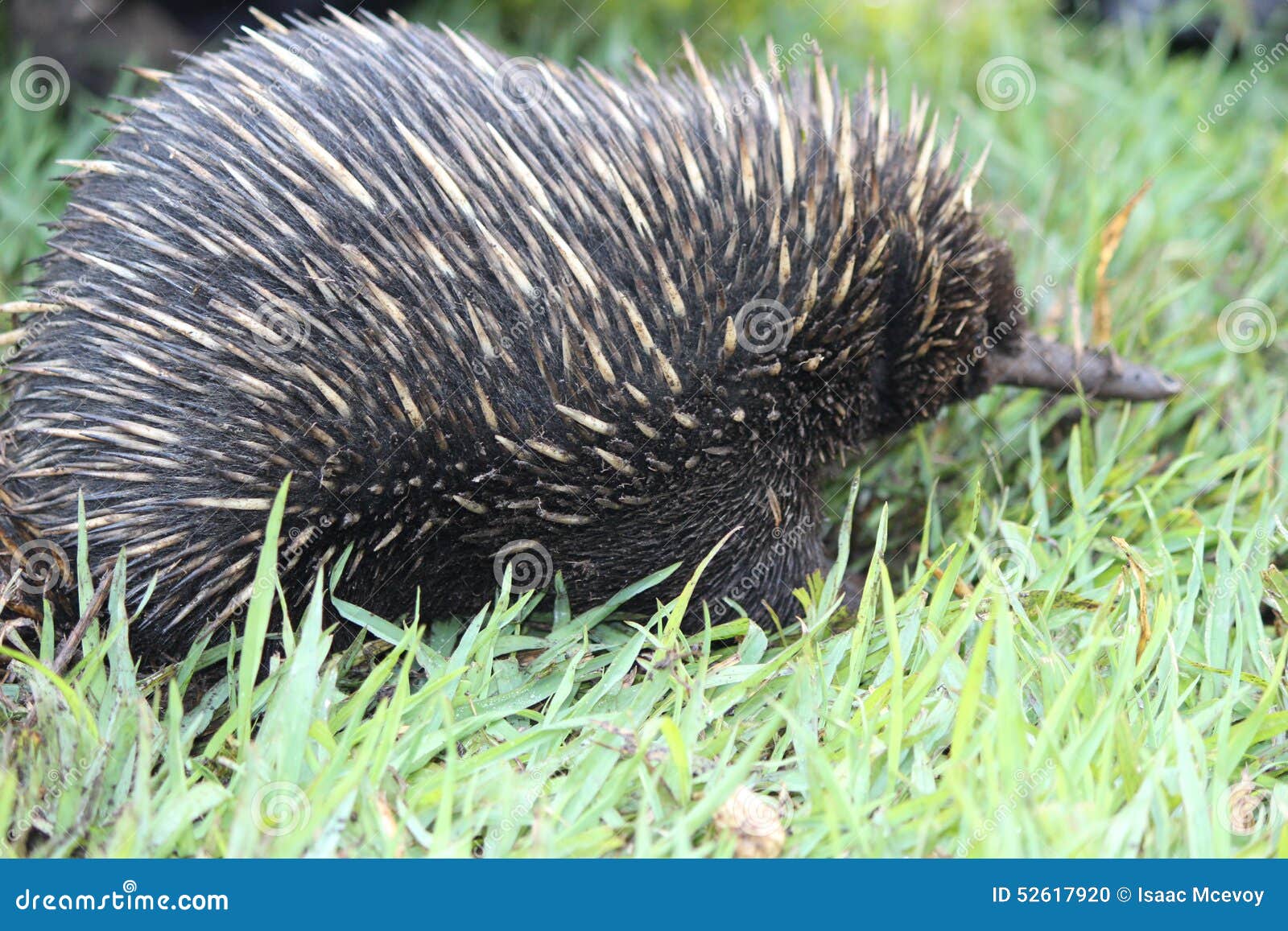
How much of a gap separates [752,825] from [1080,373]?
4.78 feet

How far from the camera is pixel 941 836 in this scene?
1.77 metres

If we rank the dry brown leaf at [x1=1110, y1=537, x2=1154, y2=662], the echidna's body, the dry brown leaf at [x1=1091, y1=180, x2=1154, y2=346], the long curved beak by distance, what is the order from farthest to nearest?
the dry brown leaf at [x1=1091, y1=180, x2=1154, y2=346] → the long curved beak → the dry brown leaf at [x1=1110, y1=537, x2=1154, y2=662] → the echidna's body

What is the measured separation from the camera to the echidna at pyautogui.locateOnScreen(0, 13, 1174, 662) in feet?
6.55

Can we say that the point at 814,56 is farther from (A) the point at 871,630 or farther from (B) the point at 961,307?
(A) the point at 871,630

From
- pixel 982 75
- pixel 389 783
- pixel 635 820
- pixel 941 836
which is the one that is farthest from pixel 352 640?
pixel 982 75

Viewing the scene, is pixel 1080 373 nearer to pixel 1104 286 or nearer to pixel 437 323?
pixel 1104 286

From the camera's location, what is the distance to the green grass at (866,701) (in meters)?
1.74

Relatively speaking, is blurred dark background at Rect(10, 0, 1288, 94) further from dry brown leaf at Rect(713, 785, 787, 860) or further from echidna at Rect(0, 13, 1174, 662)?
dry brown leaf at Rect(713, 785, 787, 860)

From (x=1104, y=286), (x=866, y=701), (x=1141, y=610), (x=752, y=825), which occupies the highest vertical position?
(x=1104, y=286)

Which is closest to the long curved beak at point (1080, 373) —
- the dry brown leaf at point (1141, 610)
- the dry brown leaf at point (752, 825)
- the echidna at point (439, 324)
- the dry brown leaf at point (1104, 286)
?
the dry brown leaf at point (1104, 286)

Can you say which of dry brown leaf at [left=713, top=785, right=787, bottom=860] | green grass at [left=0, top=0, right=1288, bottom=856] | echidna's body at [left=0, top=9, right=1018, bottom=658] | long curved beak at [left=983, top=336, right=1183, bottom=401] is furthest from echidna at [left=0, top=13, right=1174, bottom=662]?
dry brown leaf at [left=713, top=785, right=787, bottom=860]

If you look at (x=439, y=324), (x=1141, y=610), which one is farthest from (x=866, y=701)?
(x=439, y=324)

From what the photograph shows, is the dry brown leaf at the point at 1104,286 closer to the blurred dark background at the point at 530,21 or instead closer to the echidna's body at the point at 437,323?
the echidna's body at the point at 437,323

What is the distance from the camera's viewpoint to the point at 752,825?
5.95ft
